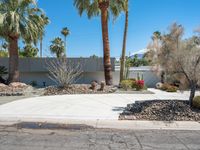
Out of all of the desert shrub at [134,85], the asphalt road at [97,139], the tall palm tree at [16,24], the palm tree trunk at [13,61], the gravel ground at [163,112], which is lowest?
the asphalt road at [97,139]

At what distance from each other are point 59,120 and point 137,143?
13.5 ft

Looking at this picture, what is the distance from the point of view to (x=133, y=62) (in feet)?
183

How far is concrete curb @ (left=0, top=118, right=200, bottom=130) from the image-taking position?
10.1 meters

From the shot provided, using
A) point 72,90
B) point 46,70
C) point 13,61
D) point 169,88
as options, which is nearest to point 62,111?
point 72,90

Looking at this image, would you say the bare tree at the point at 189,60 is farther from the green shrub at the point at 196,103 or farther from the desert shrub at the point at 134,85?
the desert shrub at the point at 134,85

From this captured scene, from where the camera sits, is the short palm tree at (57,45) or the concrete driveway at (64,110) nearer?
the concrete driveway at (64,110)

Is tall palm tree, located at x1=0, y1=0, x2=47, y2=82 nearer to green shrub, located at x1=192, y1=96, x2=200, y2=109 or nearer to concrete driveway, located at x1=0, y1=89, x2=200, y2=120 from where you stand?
concrete driveway, located at x1=0, y1=89, x2=200, y2=120

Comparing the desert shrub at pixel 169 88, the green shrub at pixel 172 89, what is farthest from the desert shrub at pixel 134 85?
the green shrub at pixel 172 89

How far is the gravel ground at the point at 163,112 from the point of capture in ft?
36.8

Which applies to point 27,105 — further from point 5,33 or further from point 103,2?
point 103,2

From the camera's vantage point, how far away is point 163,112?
11719 millimetres

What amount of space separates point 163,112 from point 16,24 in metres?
16.0

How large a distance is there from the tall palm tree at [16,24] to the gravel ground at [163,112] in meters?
14.6

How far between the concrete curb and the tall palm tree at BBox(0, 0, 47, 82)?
14.1 metres
